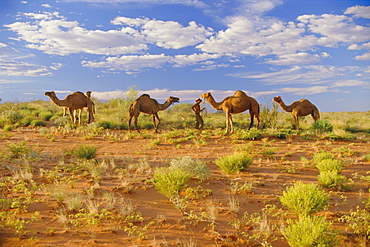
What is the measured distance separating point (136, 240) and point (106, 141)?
1153cm

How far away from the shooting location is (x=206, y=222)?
507cm

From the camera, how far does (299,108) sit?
18188mm

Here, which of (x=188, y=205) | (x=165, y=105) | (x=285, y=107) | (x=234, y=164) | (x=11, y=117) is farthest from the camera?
(x=11, y=117)

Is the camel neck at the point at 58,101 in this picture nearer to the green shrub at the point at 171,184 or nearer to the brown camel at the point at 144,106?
the brown camel at the point at 144,106

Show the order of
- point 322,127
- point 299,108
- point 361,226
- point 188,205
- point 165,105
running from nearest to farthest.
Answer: point 361,226 < point 188,205 < point 322,127 < point 299,108 < point 165,105

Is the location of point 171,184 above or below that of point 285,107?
below

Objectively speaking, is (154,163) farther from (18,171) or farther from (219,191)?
(18,171)

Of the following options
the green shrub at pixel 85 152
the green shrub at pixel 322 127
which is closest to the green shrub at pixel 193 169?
the green shrub at pixel 85 152

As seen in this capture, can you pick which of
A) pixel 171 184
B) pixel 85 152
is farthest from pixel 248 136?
pixel 171 184

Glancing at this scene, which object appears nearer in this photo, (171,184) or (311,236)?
(311,236)

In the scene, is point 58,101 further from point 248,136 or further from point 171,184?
point 171,184

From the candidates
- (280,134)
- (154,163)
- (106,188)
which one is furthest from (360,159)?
(106,188)

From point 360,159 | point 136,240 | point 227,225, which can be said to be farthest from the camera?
point 360,159

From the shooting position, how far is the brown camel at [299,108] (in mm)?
18172
